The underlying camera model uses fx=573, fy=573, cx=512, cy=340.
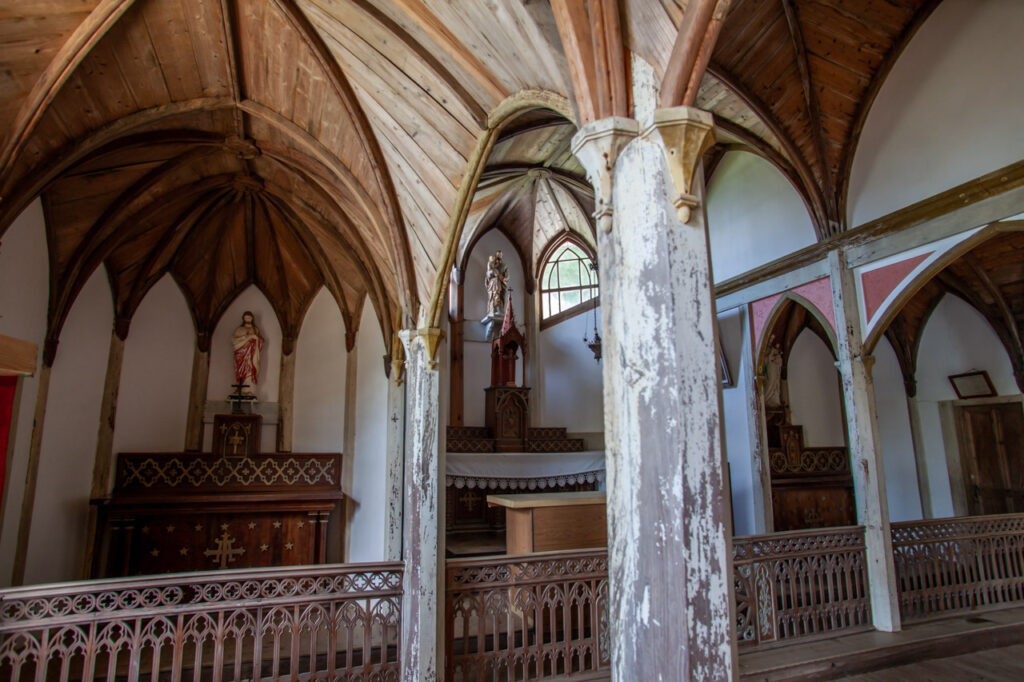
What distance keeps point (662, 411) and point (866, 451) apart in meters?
4.77

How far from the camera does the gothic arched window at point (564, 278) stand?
41.0ft

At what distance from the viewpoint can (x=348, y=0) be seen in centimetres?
401

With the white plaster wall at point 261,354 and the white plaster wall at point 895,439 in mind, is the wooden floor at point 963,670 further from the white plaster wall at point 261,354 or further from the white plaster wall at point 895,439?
the white plaster wall at point 261,354

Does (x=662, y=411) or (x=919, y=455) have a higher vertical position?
(x=662, y=411)

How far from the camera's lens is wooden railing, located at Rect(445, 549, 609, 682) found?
4.41 m

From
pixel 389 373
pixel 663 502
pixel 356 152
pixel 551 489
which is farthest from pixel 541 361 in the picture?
pixel 663 502

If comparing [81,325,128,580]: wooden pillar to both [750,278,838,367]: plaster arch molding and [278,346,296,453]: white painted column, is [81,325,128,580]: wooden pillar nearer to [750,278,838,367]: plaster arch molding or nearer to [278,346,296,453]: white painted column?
[278,346,296,453]: white painted column

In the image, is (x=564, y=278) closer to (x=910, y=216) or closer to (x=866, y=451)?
(x=910, y=216)

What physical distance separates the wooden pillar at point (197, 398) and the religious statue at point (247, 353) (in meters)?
0.45

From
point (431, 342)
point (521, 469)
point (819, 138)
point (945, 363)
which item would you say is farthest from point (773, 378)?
point (431, 342)

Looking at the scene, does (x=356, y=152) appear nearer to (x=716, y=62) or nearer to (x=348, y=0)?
(x=348, y=0)

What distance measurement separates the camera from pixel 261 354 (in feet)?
32.6

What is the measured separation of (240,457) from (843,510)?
32.0ft

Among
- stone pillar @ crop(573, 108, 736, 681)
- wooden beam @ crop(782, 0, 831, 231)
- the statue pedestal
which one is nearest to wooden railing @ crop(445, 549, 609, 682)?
stone pillar @ crop(573, 108, 736, 681)
